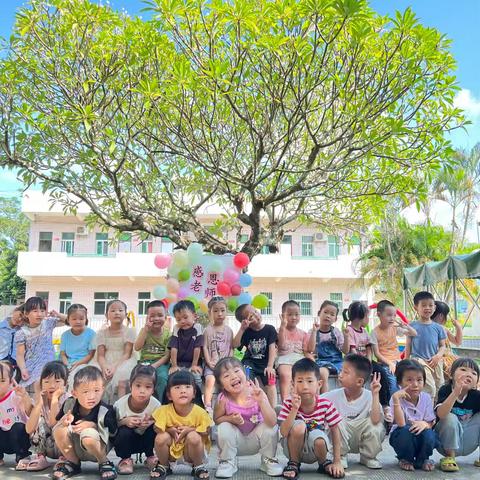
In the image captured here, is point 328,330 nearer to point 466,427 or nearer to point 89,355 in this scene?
point 466,427

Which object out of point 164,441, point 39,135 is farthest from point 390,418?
point 39,135

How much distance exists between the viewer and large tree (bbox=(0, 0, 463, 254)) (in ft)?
19.0

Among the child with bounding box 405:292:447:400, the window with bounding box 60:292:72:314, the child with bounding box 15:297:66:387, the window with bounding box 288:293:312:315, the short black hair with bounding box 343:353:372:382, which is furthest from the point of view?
the window with bounding box 288:293:312:315

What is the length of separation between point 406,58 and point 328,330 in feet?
Result: 10.6

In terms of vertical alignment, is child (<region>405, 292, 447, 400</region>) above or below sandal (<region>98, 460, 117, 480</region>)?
above

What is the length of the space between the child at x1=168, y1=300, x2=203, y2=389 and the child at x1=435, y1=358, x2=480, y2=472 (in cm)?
205

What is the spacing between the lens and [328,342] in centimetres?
528

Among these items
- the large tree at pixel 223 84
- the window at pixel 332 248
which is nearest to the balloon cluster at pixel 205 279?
the large tree at pixel 223 84

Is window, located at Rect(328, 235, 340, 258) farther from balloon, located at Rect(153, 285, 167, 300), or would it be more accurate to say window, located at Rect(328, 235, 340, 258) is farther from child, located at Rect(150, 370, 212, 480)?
child, located at Rect(150, 370, 212, 480)

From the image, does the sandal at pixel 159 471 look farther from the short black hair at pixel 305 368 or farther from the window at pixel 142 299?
the window at pixel 142 299

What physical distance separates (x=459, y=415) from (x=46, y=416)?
10.4 feet

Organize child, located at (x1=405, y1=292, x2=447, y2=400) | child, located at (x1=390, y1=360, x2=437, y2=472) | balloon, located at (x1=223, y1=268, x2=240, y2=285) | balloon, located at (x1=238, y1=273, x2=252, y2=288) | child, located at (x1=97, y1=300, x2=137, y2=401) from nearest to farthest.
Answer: child, located at (x1=390, y1=360, x2=437, y2=472) → child, located at (x1=97, y1=300, x2=137, y2=401) → child, located at (x1=405, y1=292, x2=447, y2=400) → balloon, located at (x1=223, y1=268, x2=240, y2=285) → balloon, located at (x1=238, y1=273, x2=252, y2=288)

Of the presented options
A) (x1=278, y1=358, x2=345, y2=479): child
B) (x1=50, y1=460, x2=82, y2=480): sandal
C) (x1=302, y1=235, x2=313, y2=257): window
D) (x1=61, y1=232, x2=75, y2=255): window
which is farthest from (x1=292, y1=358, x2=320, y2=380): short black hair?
(x1=61, y1=232, x2=75, y2=255): window

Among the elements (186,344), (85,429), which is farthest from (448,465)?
(85,429)
